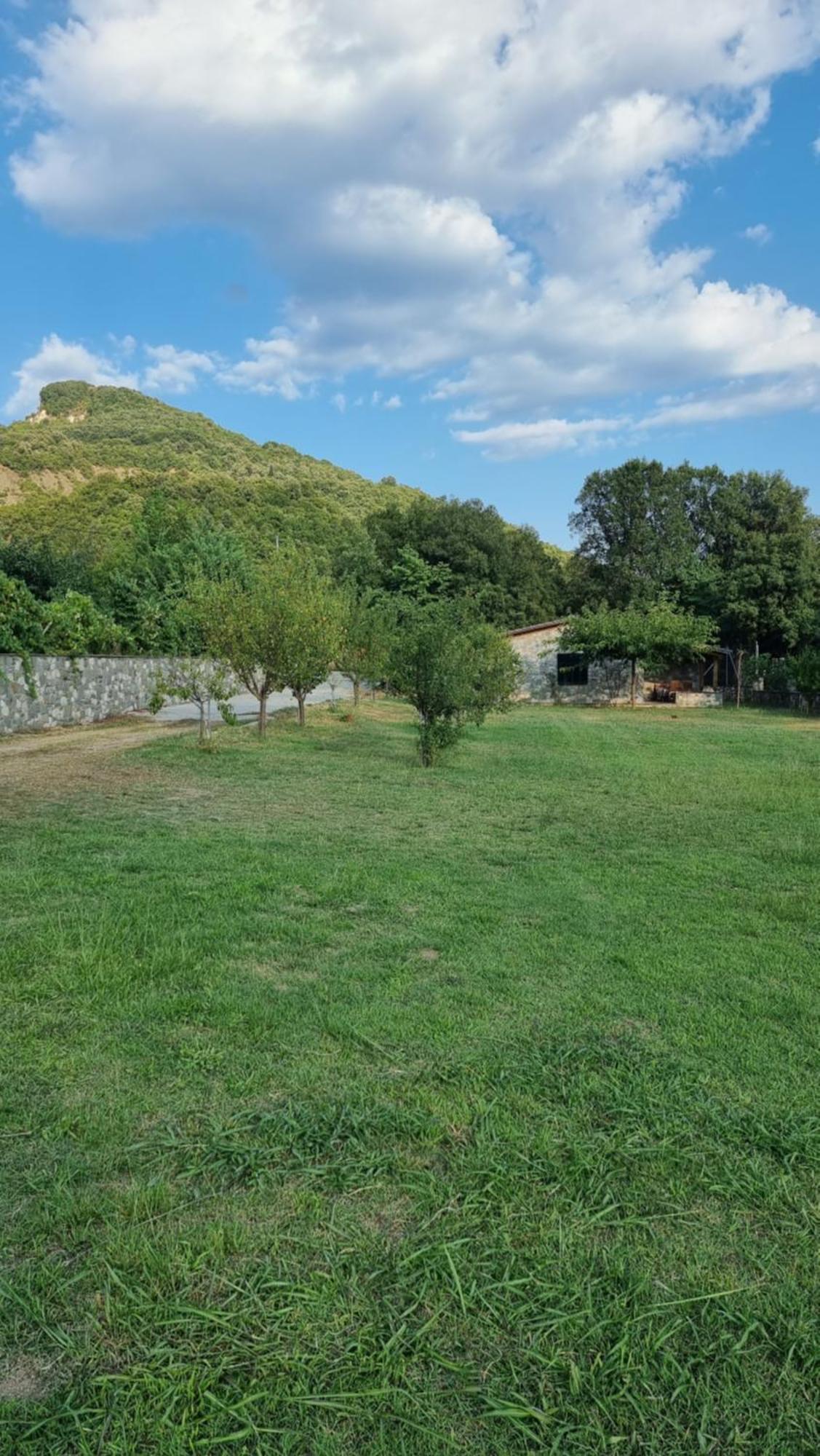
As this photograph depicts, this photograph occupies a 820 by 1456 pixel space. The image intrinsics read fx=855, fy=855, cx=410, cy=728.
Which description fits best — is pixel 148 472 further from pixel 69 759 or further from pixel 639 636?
pixel 69 759

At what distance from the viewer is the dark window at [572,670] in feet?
116

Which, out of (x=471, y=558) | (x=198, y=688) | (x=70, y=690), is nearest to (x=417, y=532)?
(x=471, y=558)

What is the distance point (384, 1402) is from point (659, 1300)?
2.14 feet

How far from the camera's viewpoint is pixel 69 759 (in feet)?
38.4

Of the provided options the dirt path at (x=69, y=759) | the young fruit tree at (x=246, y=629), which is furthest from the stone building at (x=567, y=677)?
the young fruit tree at (x=246, y=629)

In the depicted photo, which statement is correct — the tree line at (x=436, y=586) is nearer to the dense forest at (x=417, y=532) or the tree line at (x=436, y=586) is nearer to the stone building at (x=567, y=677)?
the dense forest at (x=417, y=532)

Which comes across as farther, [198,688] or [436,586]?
[436,586]

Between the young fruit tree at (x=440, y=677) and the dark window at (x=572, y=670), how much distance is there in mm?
22877

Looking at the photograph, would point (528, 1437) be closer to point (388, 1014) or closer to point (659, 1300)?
point (659, 1300)

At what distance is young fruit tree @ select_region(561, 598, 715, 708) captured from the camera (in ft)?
105

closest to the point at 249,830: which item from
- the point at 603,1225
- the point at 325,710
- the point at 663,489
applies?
the point at 603,1225

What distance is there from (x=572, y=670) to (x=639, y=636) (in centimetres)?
403

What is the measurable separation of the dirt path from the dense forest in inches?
460

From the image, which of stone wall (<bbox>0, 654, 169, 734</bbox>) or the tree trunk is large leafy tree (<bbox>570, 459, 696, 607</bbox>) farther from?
stone wall (<bbox>0, 654, 169, 734</bbox>)
